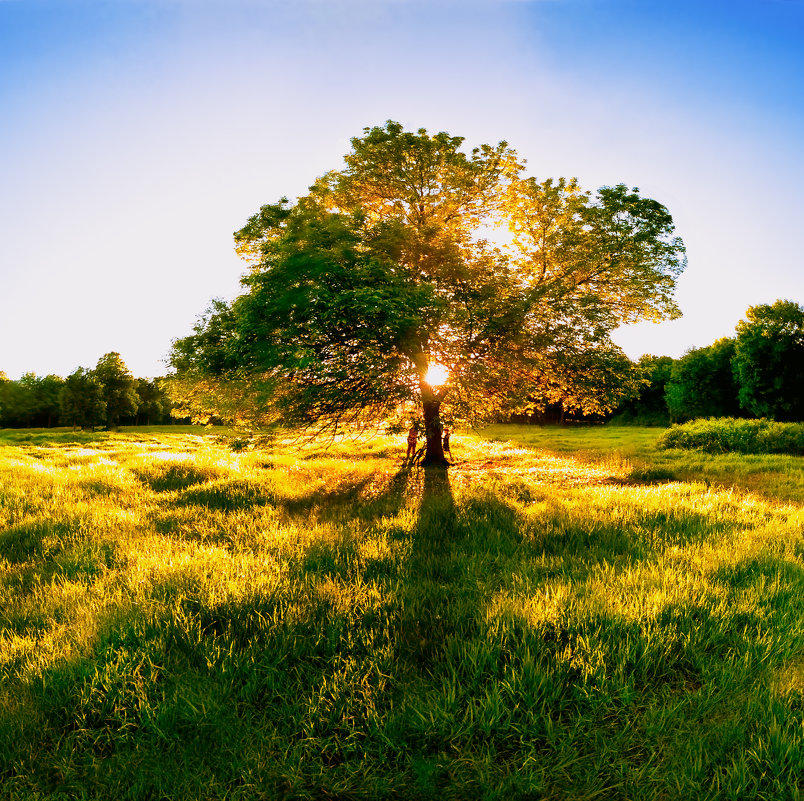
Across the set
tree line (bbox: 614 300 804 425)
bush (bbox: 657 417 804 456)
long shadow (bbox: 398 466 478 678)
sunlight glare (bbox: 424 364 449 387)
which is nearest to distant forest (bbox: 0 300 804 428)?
tree line (bbox: 614 300 804 425)

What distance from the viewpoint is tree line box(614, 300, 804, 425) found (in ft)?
142

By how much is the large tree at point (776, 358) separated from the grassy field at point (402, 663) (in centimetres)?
4928

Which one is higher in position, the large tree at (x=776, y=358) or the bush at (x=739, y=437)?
A: the large tree at (x=776, y=358)

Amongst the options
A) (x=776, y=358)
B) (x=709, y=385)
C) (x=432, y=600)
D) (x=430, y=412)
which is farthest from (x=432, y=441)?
(x=709, y=385)

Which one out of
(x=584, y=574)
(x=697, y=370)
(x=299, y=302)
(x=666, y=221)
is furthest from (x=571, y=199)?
(x=697, y=370)

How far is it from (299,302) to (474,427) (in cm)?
649

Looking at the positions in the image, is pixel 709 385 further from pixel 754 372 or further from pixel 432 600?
pixel 432 600

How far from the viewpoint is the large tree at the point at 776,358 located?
43.2 metres

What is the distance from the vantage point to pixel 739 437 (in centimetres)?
2002

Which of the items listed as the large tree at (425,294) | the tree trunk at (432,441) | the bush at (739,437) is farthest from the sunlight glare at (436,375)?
the bush at (739,437)

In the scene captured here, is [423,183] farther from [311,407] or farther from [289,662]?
[289,662]

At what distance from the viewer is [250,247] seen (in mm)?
15734

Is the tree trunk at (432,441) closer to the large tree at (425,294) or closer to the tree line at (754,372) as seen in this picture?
the large tree at (425,294)

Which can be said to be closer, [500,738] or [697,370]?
[500,738]
